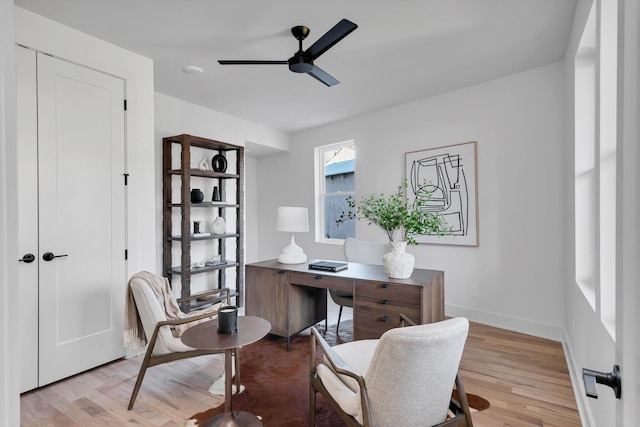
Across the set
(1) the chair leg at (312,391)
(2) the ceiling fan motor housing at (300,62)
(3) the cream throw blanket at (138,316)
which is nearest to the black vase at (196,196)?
(3) the cream throw blanket at (138,316)

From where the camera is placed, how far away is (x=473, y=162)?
A: 3662 millimetres

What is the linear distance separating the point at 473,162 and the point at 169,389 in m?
3.55

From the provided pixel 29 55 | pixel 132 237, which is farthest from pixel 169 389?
pixel 29 55

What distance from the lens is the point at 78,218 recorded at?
2629 millimetres

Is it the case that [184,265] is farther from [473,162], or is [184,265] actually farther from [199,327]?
[473,162]

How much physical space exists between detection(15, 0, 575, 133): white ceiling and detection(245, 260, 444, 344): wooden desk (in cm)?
193

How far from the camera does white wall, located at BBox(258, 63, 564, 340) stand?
3.19 meters

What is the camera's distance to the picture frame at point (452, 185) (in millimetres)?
3676

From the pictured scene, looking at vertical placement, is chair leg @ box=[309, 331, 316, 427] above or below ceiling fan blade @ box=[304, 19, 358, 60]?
below

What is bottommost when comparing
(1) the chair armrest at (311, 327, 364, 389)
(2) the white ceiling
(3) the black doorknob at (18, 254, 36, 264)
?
(1) the chair armrest at (311, 327, 364, 389)

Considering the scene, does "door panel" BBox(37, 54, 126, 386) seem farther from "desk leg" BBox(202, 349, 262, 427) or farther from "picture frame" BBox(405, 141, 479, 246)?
"picture frame" BBox(405, 141, 479, 246)

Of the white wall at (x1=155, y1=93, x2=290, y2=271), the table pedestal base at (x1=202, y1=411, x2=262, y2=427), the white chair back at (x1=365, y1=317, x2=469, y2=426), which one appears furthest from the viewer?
the white wall at (x1=155, y1=93, x2=290, y2=271)

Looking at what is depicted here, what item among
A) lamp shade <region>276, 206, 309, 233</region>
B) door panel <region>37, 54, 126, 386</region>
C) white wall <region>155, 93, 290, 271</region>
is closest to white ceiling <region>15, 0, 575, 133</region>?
white wall <region>155, 93, 290, 271</region>

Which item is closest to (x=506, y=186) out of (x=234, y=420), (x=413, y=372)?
(x=413, y=372)
